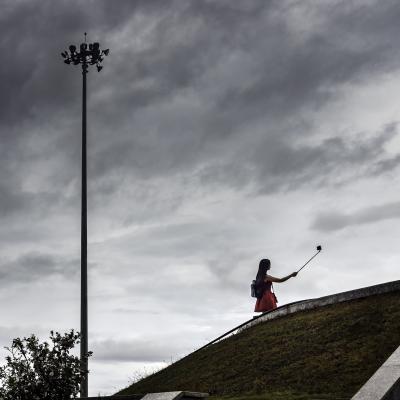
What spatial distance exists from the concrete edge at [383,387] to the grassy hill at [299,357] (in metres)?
1.68

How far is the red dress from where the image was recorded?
2653 centimetres

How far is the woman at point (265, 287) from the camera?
2616 cm

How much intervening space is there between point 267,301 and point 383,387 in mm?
13370

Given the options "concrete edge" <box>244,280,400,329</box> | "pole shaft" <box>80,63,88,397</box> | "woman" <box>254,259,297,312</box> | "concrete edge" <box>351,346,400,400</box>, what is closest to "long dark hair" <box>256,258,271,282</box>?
"woman" <box>254,259,297,312</box>

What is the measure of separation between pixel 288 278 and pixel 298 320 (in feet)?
9.00

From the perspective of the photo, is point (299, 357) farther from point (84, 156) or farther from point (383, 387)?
point (84, 156)

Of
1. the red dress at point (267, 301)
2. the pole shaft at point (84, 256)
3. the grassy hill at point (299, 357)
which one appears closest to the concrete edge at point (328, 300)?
the grassy hill at point (299, 357)

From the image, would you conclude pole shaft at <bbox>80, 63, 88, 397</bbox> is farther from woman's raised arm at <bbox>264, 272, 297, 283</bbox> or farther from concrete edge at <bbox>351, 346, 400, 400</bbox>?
concrete edge at <bbox>351, 346, 400, 400</bbox>

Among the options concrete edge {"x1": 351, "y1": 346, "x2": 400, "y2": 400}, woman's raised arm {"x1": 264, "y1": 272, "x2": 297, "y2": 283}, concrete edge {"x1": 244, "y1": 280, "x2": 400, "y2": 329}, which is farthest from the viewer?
woman's raised arm {"x1": 264, "y1": 272, "x2": 297, "y2": 283}

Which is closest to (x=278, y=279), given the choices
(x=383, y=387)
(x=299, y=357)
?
(x=299, y=357)

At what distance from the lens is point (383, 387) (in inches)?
522

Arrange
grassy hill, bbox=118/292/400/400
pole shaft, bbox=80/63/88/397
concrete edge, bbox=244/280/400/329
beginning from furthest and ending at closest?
pole shaft, bbox=80/63/88/397 → concrete edge, bbox=244/280/400/329 → grassy hill, bbox=118/292/400/400

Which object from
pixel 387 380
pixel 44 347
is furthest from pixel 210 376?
pixel 387 380

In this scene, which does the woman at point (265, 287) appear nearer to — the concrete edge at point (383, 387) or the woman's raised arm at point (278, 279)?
the woman's raised arm at point (278, 279)
